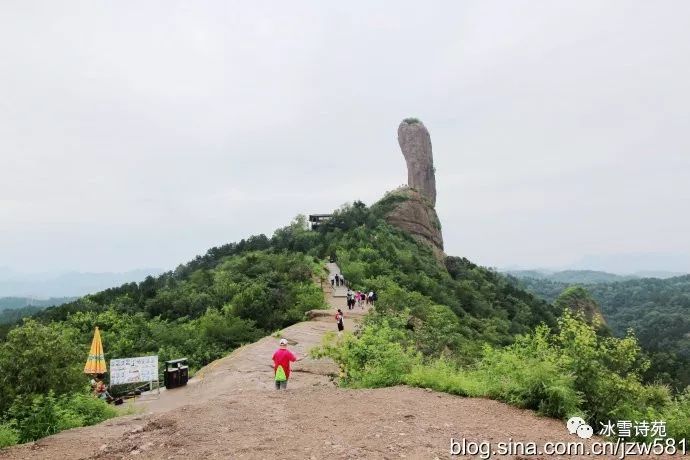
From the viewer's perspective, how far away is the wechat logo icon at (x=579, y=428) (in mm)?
7344

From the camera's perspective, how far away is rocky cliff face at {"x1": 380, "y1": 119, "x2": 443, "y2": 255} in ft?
163

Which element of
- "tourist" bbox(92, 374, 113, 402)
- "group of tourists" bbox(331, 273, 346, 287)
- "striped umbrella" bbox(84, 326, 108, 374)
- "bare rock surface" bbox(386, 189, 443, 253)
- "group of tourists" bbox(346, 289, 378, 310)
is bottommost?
"tourist" bbox(92, 374, 113, 402)

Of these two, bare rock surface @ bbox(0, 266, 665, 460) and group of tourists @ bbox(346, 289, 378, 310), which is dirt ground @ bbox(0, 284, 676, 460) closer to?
bare rock surface @ bbox(0, 266, 665, 460)

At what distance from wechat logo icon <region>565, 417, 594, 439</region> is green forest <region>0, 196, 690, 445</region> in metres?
0.31

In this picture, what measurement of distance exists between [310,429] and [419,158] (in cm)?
6287

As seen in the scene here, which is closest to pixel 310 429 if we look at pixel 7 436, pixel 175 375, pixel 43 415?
pixel 7 436

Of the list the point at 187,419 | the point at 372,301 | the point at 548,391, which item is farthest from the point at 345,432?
the point at 372,301

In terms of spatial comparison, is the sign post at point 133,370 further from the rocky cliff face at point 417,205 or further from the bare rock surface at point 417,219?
the rocky cliff face at point 417,205

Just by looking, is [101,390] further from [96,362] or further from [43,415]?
[43,415]

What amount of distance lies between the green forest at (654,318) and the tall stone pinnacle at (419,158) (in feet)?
92.0

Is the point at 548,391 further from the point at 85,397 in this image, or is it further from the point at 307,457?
the point at 85,397

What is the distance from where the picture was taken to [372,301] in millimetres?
26547

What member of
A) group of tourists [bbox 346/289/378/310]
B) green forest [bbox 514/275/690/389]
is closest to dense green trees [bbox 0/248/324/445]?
group of tourists [bbox 346/289/378/310]

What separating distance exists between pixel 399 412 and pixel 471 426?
115 cm
